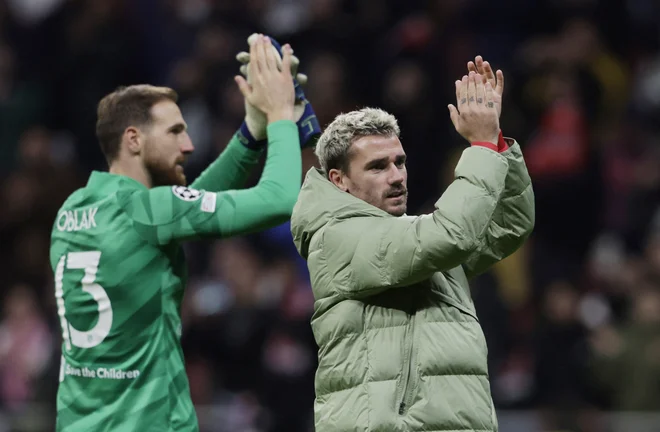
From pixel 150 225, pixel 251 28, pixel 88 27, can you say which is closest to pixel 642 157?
pixel 251 28

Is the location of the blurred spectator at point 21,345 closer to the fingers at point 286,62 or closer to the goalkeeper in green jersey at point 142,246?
the goalkeeper in green jersey at point 142,246

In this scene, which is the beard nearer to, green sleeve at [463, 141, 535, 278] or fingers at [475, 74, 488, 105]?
green sleeve at [463, 141, 535, 278]

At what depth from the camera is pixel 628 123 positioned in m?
9.66

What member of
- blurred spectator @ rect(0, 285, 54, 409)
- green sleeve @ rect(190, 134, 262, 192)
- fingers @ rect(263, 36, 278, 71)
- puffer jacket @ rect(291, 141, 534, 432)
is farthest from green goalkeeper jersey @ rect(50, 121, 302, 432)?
blurred spectator @ rect(0, 285, 54, 409)

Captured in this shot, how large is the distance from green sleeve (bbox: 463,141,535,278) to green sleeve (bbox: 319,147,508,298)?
0.23m

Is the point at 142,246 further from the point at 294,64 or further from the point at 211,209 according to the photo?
the point at 294,64

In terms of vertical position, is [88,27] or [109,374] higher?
[88,27]

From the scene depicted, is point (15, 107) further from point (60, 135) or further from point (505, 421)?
point (505, 421)

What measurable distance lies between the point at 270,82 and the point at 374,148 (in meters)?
0.89

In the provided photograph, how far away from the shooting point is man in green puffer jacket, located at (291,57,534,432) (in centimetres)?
373

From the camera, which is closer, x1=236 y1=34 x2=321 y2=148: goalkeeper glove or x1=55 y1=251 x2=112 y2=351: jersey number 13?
x1=55 y1=251 x2=112 y2=351: jersey number 13

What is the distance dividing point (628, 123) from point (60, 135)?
4.84m

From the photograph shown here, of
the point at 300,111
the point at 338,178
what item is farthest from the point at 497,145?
the point at 300,111

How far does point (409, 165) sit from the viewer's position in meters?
9.11
